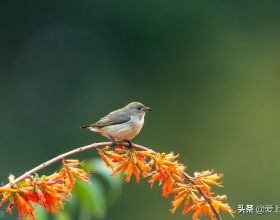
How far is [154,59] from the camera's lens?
28.7m

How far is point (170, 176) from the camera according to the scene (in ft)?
17.3

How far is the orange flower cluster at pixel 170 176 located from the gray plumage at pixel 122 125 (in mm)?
1536

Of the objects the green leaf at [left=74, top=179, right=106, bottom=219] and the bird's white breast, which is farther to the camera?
the bird's white breast

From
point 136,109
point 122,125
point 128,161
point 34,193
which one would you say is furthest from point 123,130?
point 34,193

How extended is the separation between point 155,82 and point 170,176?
2164 centimetres

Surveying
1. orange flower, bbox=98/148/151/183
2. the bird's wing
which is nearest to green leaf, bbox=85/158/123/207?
orange flower, bbox=98/148/151/183

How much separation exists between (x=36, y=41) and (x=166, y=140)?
7727 millimetres

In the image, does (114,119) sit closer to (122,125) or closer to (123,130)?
(122,125)

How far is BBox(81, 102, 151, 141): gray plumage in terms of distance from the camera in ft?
23.5

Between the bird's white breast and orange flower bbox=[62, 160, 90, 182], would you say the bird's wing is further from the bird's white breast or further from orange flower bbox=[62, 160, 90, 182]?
orange flower bbox=[62, 160, 90, 182]

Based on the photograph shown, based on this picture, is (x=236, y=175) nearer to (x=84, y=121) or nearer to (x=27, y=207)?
(x=84, y=121)

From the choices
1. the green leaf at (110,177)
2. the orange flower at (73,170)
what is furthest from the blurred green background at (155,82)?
the orange flower at (73,170)

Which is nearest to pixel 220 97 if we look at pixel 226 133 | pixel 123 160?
pixel 226 133

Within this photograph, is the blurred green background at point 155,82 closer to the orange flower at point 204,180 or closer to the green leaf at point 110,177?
the green leaf at point 110,177
